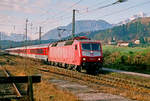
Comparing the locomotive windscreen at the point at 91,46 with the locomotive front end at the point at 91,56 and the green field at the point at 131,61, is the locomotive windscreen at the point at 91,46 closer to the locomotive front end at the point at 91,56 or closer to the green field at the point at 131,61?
the locomotive front end at the point at 91,56

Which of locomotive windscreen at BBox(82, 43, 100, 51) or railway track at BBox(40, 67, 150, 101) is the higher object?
locomotive windscreen at BBox(82, 43, 100, 51)

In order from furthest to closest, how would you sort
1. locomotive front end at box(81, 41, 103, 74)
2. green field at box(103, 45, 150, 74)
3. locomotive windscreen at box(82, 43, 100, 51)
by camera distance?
green field at box(103, 45, 150, 74) → locomotive windscreen at box(82, 43, 100, 51) → locomotive front end at box(81, 41, 103, 74)

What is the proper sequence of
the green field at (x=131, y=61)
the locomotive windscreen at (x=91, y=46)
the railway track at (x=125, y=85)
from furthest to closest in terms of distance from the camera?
the green field at (x=131, y=61) → the locomotive windscreen at (x=91, y=46) → the railway track at (x=125, y=85)

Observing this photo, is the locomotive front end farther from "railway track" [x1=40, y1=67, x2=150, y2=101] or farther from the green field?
the green field

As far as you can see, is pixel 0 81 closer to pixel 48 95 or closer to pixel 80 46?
pixel 48 95

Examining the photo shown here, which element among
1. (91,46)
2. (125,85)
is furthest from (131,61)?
(125,85)

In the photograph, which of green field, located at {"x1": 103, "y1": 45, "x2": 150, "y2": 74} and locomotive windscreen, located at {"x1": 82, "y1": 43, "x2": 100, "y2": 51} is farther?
green field, located at {"x1": 103, "y1": 45, "x2": 150, "y2": 74}

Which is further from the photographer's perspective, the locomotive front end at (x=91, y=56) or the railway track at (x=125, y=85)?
the locomotive front end at (x=91, y=56)

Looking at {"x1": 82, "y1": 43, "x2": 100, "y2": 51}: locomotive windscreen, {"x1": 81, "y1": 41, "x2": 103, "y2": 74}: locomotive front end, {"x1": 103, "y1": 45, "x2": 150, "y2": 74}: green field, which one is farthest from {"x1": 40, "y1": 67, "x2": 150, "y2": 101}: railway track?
{"x1": 103, "y1": 45, "x2": 150, "y2": 74}: green field

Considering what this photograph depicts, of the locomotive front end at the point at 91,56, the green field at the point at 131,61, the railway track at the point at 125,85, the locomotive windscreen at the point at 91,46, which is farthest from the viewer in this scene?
the green field at the point at 131,61

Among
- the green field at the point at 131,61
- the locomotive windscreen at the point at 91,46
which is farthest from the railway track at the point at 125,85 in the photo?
the green field at the point at 131,61

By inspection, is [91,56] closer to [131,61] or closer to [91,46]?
[91,46]

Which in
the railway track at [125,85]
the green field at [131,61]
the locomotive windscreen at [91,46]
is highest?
the locomotive windscreen at [91,46]

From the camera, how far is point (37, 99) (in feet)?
33.6
